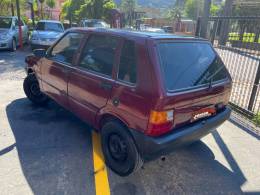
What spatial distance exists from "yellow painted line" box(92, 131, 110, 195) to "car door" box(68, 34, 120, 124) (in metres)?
0.46

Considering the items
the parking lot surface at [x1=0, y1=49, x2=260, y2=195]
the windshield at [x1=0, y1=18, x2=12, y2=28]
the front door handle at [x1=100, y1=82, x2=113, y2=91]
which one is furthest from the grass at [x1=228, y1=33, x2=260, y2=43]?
the windshield at [x1=0, y1=18, x2=12, y2=28]

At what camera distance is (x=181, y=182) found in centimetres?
295

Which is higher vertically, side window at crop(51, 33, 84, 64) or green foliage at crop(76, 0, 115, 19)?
green foliage at crop(76, 0, 115, 19)

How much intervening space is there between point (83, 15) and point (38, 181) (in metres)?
22.4

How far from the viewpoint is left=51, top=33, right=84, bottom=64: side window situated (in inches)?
143

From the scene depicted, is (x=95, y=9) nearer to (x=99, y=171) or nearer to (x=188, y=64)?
(x=188, y=64)

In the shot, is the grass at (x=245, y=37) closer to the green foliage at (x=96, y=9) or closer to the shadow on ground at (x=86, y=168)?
the shadow on ground at (x=86, y=168)

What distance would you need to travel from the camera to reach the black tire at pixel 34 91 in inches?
198

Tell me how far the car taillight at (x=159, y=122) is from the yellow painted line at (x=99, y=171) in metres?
0.85

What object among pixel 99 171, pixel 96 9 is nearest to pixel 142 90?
pixel 99 171

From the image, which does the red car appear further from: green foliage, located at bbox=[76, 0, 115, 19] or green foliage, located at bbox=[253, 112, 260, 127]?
green foliage, located at bbox=[76, 0, 115, 19]

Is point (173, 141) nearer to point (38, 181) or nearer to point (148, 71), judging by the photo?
point (148, 71)

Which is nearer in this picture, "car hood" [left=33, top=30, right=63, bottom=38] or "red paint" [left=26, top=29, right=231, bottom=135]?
"red paint" [left=26, top=29, right=231, bottom=135]

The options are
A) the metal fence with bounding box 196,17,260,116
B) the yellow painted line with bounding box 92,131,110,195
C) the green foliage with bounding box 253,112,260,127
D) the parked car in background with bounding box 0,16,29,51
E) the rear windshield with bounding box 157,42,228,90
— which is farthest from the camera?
the parked car in background with bounding box 0,16,29,51
